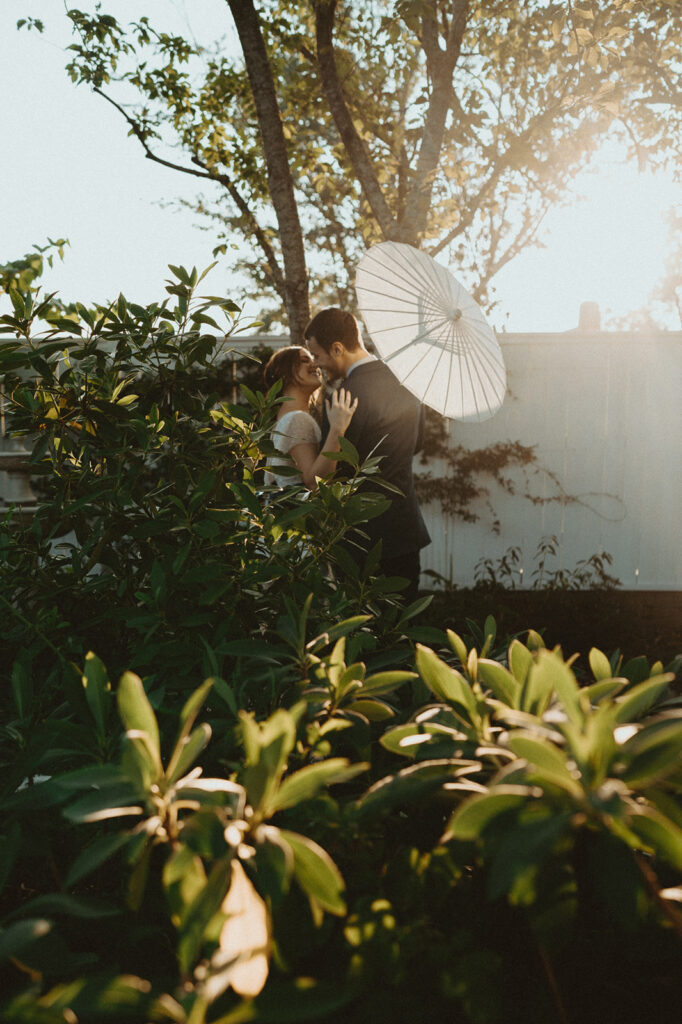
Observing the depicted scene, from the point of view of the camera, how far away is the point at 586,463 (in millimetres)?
6863

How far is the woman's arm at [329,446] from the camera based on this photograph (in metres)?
→ 2.52

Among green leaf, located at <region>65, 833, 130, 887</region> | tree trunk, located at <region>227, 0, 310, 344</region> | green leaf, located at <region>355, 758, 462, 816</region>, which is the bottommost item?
green leaf, located at <region>65, 833, 130, 887</region>

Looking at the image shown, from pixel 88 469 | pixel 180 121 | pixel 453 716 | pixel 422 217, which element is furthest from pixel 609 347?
pixel 453 716

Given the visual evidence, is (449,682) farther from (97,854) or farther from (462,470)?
(462,470)

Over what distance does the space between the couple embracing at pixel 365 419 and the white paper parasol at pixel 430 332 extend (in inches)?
4.8

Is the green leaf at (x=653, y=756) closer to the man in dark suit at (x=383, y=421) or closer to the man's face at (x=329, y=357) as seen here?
the man in dark suit at (x=383, y=421)

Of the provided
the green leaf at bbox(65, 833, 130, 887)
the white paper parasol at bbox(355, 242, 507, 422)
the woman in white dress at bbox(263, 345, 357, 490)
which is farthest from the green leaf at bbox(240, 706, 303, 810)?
the white paper parasol at bbox(355, 242, 507, 422)

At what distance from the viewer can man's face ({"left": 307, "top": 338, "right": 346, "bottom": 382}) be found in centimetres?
315

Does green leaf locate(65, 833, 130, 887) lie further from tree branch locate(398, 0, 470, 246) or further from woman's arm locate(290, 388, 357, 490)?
tree branch locate(398, 0, 470, 246)

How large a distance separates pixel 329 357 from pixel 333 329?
0.12 metres

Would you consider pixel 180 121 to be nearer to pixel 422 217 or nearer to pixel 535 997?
pixel 422 217

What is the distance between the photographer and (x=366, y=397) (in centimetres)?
304

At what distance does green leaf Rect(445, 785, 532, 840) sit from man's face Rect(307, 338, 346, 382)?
2.79 meters

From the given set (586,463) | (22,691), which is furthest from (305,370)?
(586,463)
